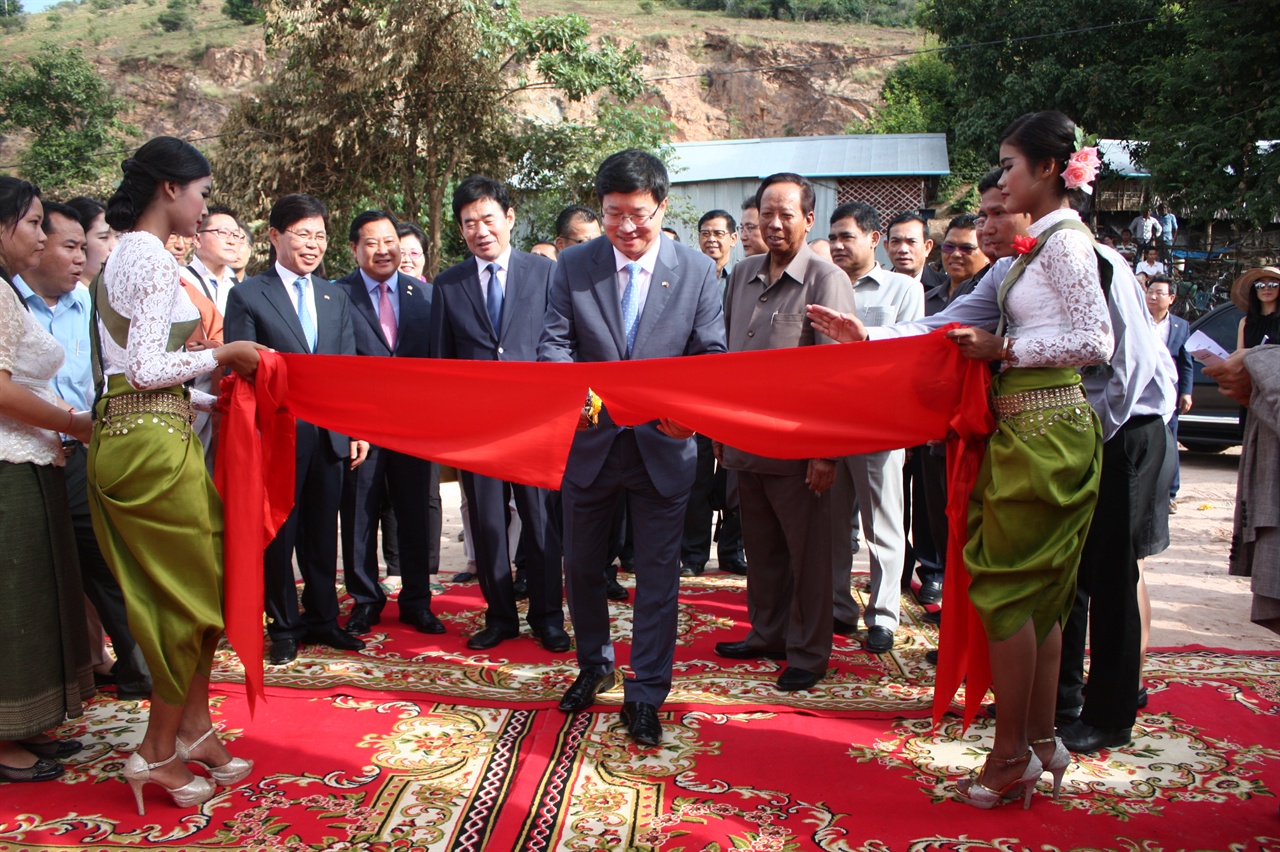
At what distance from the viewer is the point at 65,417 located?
3123 millimetres

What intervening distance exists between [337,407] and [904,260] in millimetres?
3336

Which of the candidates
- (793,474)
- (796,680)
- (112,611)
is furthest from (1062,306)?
(112,611)

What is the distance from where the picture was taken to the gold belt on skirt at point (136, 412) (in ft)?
9.37

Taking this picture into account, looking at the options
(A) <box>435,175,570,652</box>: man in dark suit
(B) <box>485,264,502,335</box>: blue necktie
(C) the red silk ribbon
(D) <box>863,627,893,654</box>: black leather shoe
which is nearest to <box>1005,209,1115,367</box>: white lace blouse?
(C) the red silk ribbon

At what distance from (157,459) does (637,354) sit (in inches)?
62.5

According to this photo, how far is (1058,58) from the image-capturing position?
2230 centimetres

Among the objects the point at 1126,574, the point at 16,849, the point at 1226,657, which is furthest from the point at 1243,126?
the point at 16,849

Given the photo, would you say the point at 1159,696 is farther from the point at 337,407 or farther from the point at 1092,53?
the point at 1092,53

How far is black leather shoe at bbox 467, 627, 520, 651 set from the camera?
443 cm

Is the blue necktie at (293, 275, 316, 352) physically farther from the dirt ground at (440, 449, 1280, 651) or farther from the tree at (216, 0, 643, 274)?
the tree at (216, 0, 643, 274)

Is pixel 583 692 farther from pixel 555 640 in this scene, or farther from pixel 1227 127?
pixel 1227 127

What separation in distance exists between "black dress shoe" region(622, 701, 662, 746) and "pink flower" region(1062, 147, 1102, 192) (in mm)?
2170

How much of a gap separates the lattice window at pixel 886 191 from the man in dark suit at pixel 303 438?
62.0 ft

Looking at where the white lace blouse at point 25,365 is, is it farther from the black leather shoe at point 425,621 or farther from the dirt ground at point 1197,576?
A: the dirt ground at point 1197,576
